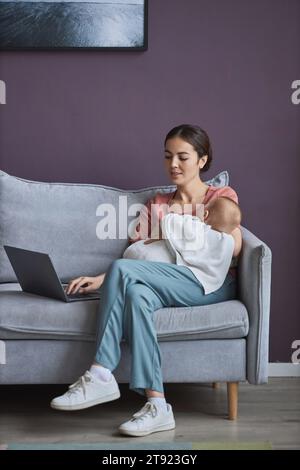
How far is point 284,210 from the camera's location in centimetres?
341

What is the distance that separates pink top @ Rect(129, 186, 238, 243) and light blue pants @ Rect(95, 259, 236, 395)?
347mm

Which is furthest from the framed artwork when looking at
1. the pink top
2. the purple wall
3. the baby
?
the baby

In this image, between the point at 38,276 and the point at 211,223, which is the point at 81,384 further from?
the point at 211,223

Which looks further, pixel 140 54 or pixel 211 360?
pixel 140 54

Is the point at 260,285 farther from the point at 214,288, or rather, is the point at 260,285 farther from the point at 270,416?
the point at 270,416

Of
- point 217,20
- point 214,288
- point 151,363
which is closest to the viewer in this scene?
point 151,363

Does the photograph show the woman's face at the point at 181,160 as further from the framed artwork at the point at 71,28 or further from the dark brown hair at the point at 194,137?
the framed artwork at the point at 71,28

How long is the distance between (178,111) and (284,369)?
1270 millimetres

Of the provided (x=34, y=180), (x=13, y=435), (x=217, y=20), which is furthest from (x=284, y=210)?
(x=13, y=435)

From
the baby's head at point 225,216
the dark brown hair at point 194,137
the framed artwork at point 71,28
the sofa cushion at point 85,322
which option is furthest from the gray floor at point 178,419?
the framed artwork at point 71,28

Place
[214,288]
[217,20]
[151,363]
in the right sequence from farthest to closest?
[217,20]
[214,288]
[151,363]

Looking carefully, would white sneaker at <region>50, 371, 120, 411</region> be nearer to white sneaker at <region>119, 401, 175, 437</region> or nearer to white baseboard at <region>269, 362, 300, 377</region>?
white sneaker at <region>119, 401, 175, 437</region>

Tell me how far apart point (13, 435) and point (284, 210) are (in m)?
1.59

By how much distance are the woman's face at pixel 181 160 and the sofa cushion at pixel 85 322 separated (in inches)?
22.8
